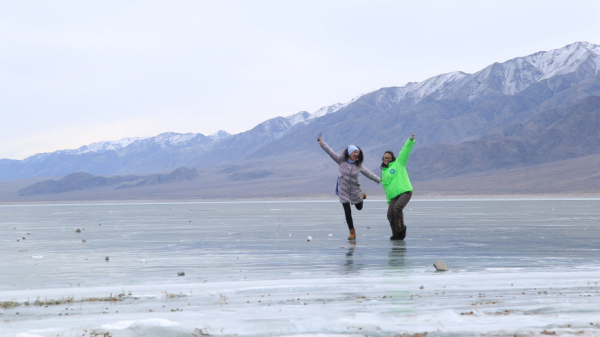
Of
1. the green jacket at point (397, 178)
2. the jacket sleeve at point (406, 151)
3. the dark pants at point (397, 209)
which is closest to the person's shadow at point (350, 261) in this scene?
the dark pants at point (397, 209)

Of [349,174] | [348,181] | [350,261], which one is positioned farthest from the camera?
[348,181]

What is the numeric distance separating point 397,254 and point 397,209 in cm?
261

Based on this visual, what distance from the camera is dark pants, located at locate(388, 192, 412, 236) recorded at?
14.2 meters

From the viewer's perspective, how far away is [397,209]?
47.7ft

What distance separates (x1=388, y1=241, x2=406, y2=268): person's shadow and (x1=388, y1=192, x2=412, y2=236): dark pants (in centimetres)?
47

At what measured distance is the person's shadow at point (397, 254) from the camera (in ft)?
34.5

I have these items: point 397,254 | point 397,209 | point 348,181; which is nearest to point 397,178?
point 397,209

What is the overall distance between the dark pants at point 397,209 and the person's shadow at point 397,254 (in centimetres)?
47

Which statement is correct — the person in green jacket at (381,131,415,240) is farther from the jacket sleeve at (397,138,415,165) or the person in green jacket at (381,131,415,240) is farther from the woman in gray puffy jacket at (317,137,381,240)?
the woman in gray puffy jacket at (317,137,381,240)

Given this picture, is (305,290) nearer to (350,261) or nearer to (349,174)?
(350,261)

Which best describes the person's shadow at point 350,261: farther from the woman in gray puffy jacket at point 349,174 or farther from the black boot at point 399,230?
the black boot at point 399,230

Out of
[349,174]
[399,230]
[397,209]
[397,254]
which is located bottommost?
[397,254]

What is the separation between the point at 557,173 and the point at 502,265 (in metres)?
128

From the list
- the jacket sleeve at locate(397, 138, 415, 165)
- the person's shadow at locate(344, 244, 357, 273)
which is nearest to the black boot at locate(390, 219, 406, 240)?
the jacket sleeve at locate(397, 138, 415, 165)
